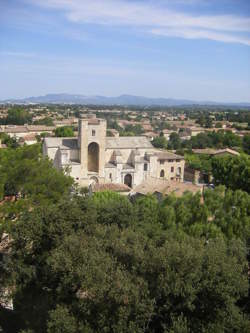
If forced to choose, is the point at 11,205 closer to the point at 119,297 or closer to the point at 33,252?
the point at 33,252

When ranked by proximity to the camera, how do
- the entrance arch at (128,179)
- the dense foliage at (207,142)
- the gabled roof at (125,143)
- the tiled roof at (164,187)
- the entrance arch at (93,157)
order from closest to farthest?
the tiled roof at (164,187)
the entrance arch at (93,157)
the entrance arch at (128,179)
the gabled roof at (125,143)
the dense foliage at (207,142)

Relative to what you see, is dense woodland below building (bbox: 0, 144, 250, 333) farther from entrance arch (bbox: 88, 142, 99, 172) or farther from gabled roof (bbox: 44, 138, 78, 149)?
entrance arch (bbox: 88, 142, 99, 172)

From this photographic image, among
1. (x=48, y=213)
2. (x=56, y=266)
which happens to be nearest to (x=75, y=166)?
(x=48, y=213)

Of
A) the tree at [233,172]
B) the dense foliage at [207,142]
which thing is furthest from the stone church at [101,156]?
the dense foliage at [207,142]

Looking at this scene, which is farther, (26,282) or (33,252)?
(33,252)

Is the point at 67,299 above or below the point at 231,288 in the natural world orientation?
below

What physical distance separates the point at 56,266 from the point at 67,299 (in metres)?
0.98

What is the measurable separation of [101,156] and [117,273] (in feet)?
83.0

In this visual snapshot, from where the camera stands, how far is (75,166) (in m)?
32.7

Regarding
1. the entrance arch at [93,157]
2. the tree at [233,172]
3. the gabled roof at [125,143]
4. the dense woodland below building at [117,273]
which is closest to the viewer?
the dense woodland below building at [117,273]

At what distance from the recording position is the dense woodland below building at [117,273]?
8.38 metres

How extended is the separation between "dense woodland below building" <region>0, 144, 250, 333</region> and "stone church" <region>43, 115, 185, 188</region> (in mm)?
18669

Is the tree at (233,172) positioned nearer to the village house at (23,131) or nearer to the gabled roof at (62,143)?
the gabled roof at (62,143)

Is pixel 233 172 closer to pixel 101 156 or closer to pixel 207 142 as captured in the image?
pixel 101 156
